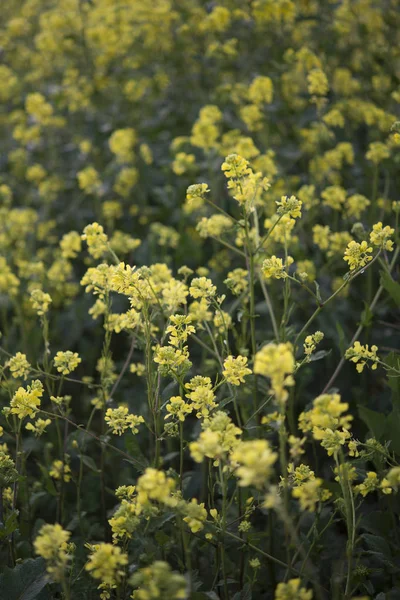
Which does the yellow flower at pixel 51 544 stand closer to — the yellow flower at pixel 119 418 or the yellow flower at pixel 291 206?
the yellow flower at pixel 119 418

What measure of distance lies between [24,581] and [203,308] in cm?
113

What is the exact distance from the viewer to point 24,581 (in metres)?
2.04

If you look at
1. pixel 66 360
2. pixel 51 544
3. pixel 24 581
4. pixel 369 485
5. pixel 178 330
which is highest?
pixel 178 330

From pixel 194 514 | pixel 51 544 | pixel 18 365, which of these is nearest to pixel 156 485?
pixel 194 514

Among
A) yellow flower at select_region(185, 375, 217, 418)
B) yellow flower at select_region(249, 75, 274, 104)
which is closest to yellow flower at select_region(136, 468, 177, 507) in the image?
yellow flower at select_region(185, 375, 217, 418)

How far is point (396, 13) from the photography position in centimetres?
454

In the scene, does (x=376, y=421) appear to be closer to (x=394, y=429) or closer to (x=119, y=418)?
(x=394, y=429)

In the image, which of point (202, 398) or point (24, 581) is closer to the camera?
point (202, 398)

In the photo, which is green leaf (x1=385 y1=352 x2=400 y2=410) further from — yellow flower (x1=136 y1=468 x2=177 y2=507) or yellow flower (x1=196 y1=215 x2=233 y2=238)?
yellow flower (x1=136 y1=468 x2=177 y2=507)

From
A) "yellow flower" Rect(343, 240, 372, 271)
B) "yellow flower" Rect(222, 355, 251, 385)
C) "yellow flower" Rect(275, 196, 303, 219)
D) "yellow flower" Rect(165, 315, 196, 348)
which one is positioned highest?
"yellow flower" Rect(275, 196, 303, 219)

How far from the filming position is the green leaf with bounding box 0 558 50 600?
2000 mm

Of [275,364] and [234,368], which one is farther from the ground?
[275,364]

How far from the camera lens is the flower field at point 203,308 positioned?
191 cm

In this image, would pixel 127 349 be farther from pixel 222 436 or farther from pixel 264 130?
pixel 222 436
